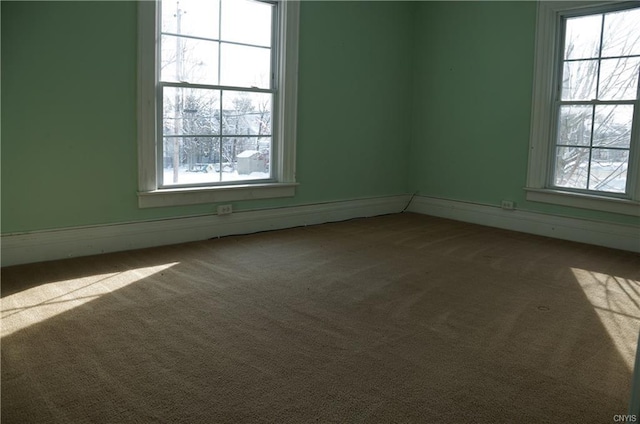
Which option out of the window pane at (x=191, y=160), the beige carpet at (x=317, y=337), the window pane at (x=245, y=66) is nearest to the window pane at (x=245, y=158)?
the window pane at (x=191, y=160)

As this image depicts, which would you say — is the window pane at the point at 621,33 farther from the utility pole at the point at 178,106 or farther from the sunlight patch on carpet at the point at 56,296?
the sunlight patch on carpet at the point at 56,296

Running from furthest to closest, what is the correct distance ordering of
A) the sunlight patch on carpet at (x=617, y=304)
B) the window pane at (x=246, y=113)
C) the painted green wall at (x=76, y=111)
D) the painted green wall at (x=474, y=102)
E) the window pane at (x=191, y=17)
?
1. the painted green wall at (x=474, y=102)
2. the window pane at (x=246, y=113)
3. the window pane at (x=191, y=17)
4. the painted green wall at (x=76, y=111)
5. the sunlight patch on carpet at (x=617, y=304)

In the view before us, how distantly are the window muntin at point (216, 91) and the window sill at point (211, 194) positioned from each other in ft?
0.30

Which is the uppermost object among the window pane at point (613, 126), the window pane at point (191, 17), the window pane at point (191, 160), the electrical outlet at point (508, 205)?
the window pane at point (191, 17)

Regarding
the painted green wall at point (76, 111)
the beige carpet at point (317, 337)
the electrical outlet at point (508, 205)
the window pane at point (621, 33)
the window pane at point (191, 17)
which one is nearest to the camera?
the beige carpet at point (317, 337)

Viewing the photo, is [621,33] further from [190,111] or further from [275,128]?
[190,111]

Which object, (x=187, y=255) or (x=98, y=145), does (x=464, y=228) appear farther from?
(x=98, y=145)

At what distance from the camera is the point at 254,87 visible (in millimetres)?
4977

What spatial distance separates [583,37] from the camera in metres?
5.02

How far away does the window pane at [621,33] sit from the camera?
470 cm

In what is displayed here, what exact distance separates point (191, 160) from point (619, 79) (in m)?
3.79

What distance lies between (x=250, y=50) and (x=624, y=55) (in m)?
3.28

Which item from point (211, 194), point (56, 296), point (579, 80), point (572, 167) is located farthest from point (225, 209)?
point (579, 80)

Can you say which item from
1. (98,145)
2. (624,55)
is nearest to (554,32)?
(624,55)
